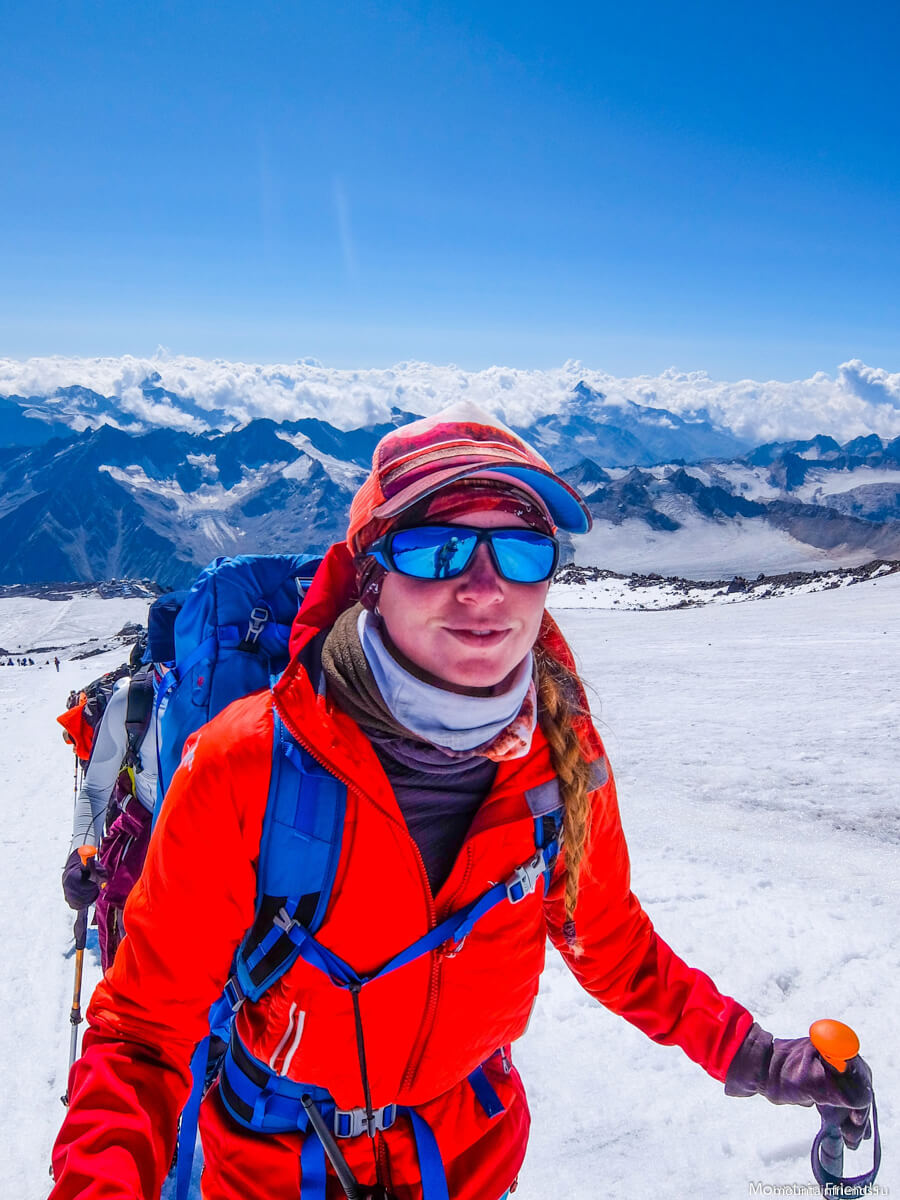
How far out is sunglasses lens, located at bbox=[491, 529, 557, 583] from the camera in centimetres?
223

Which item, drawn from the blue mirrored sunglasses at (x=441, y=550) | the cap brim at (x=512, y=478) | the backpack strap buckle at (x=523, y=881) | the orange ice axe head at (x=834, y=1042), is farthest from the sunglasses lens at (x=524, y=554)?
the orange ice axe head at (x=834, y=1042)

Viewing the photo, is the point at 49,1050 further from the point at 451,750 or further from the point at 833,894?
the point at 833,894

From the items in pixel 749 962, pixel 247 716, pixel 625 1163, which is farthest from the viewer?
pixel 749 962

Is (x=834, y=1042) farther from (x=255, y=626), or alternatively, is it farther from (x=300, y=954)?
(x=255, y=626)

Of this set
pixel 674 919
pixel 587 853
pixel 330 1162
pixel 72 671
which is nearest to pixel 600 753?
pixel 587 853

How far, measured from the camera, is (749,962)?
485cm

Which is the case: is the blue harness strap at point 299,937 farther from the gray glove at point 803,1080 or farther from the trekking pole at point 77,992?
the trekking pole at point 77,992

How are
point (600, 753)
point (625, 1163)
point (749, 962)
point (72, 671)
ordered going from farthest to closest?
point (72, 671) < point (749, 962) < point (625, 1163) < point (600, 753)

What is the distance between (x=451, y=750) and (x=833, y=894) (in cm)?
498

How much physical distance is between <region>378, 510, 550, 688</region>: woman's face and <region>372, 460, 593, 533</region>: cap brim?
230 mm

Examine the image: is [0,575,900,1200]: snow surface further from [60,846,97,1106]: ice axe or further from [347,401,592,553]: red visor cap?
[347,401,592,553]: red visor cap

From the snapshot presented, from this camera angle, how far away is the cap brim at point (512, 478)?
2139 mm

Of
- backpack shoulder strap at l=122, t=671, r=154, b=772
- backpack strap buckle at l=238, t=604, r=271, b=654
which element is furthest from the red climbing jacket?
backpack shoulder strap at l=122, t=671, r=154, b=772

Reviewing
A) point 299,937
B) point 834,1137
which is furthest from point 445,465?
point 834,1137
